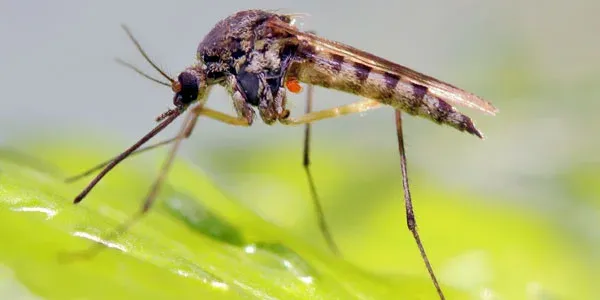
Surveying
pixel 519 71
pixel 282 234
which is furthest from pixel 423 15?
pixel 282 234

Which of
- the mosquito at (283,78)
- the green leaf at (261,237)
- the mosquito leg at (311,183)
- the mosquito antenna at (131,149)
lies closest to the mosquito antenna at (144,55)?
→ the mosquito at (283,78)

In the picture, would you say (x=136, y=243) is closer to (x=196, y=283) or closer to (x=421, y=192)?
(x=196, y=283)

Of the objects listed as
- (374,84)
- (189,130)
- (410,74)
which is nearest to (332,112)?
(374,84)

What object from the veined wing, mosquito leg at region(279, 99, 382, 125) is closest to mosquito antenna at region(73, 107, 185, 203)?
mosquito leg at region(279, 99, 382, 125)

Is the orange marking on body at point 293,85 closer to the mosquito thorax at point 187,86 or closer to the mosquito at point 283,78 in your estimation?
the mosquito at point 283,78

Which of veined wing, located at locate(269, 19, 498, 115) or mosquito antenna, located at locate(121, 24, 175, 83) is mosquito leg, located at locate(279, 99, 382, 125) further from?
mosquito antenna, located at locate(121, 24, 175, 83)

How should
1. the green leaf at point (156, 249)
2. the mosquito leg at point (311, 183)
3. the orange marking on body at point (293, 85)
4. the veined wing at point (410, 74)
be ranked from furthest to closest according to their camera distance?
the mosquito leg at point (311, 183) → the orange marking on body at point (293, 85) → the veined wing at point (410, 74) → the green leaf at point (156, 249)
